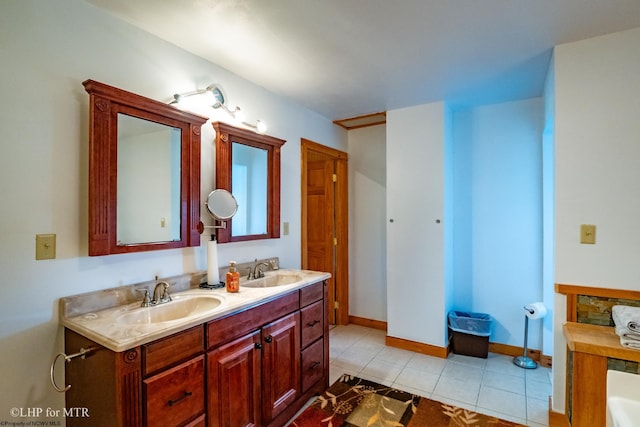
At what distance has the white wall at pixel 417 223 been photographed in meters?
2.87

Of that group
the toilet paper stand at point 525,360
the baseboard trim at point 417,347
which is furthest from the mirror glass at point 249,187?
the toilet paper stand at point 525,360

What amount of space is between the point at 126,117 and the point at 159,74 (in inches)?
15.5

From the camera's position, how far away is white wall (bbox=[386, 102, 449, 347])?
9.43 ft

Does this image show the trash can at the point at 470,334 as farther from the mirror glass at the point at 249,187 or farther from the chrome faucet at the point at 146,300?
the chrome faucet at the point at 146,300

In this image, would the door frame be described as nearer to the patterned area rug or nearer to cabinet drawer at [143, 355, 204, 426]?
the patterned area rug

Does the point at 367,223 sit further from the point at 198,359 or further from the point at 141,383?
the point at 141,383

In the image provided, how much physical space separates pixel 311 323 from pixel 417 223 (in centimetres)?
148

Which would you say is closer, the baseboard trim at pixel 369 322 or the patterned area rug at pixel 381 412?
the patterned area rug at pixel 381 412

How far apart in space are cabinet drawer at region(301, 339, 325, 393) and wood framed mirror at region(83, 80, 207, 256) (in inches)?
42.2

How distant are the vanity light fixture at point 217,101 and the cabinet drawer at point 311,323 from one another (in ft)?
4.49

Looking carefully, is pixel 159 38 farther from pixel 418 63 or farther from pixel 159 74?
pixel 418 63

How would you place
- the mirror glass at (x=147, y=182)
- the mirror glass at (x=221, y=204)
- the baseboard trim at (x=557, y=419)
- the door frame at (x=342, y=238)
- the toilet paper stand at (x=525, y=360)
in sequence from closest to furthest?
the mirror glass at (x=147, y=182)
the baseboard trim at (x=557, y=419)
the mirror glass at (x=221, y=204)
the toilet paper stand at (x=525, y=360)
the door frame at (x=342, y=238)

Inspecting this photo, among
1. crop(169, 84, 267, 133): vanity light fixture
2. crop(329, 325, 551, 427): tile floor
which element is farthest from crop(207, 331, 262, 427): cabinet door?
crop(169, 84, 267, 133): vanity light fixture

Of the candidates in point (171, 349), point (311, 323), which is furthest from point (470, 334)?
point (171, 349)
